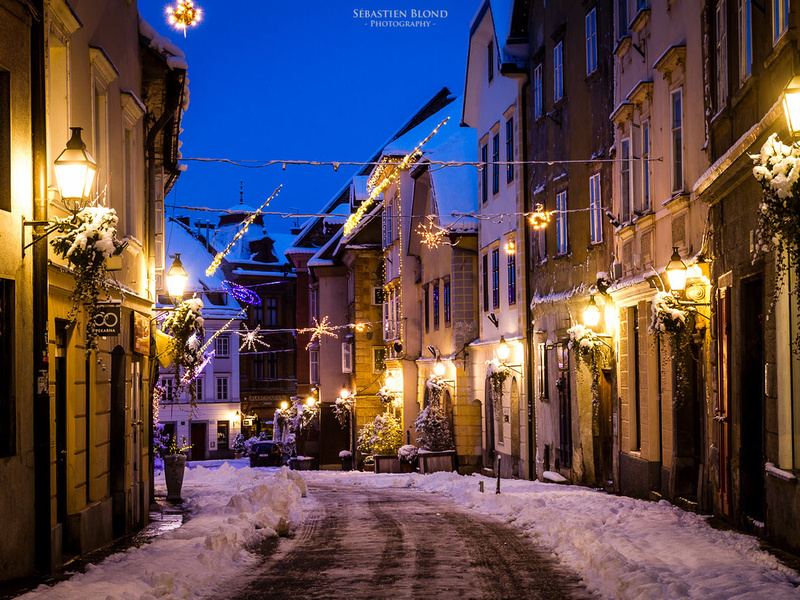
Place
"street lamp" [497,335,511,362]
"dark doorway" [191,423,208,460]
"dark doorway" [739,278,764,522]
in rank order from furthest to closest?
"dark doorway" [191,423,208,460], "street lamp" [497,335,511,362], "dark doorway" [739,278,764,522]

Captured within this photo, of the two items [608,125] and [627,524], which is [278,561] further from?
[608,125]

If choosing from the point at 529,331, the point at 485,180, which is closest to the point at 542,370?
the point at 529,331

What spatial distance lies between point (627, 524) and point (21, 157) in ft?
28.6

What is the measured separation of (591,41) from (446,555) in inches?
559

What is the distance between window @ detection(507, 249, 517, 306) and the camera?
95.6 feet

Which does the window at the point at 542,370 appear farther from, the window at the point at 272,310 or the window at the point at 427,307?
the window at the point at 272,310

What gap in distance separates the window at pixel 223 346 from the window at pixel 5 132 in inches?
2293

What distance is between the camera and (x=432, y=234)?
1411 inches

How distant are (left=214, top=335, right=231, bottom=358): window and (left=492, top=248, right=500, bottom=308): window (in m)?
39.3

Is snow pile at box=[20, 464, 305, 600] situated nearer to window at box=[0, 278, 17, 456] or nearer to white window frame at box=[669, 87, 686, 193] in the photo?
window at box=[0, 278, 17, 456]

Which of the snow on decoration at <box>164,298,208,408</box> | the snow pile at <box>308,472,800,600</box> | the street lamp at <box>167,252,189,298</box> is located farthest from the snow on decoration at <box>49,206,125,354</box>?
the street lamp at <box>167,252,189,298</box>

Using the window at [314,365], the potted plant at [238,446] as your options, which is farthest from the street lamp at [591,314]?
the potted plant at [238,446]

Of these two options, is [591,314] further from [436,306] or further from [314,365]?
[314,365]

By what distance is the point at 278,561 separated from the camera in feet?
39.8
